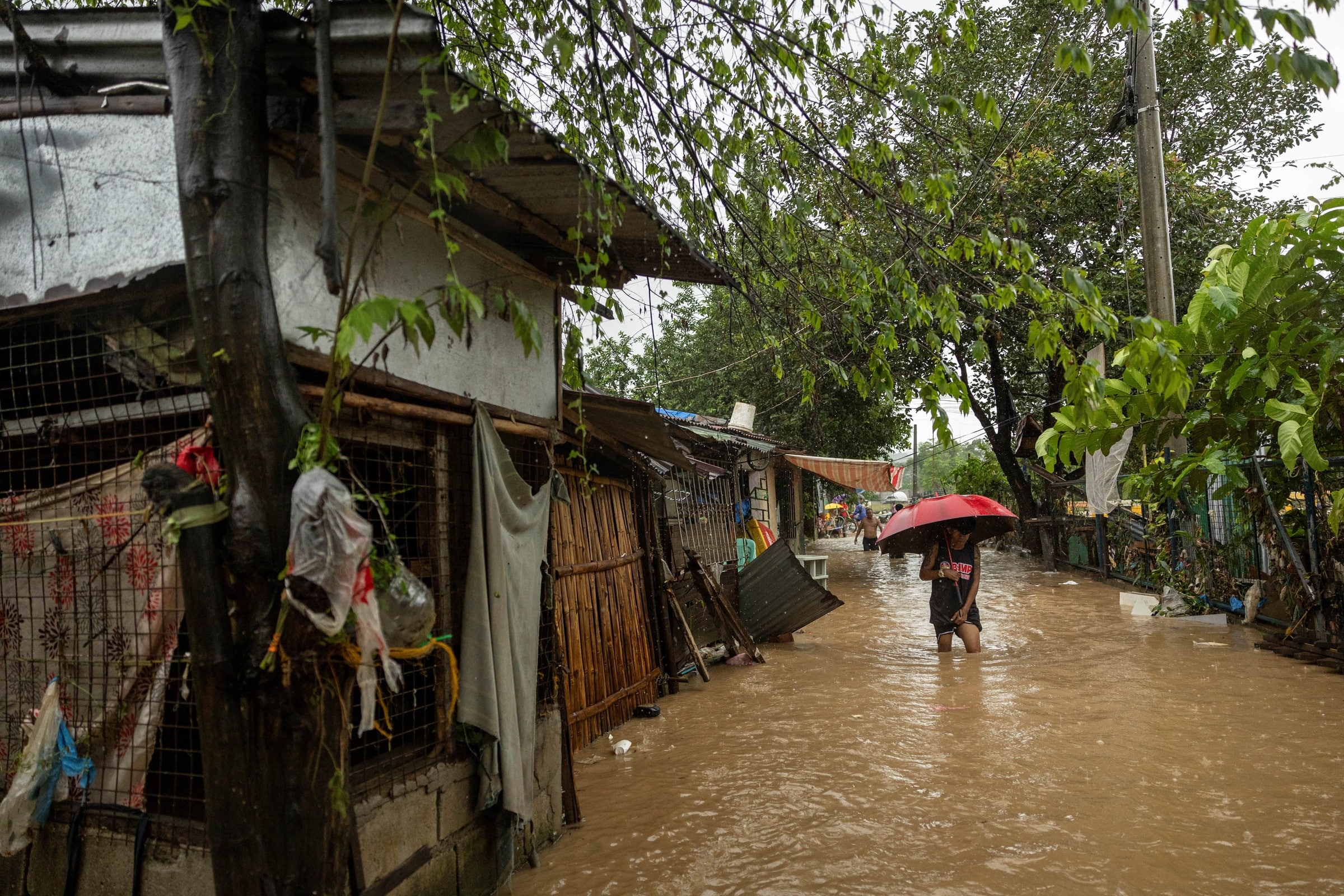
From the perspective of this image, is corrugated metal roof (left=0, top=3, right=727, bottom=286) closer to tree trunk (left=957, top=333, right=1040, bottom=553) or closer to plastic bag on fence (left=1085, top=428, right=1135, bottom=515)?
plastic bag on fence (left=1085, top=428, right=1135, bottom=515)

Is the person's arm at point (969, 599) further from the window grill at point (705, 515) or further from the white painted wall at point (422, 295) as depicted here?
the white painted wall at point (422, 295)

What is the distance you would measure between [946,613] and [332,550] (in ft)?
28.8

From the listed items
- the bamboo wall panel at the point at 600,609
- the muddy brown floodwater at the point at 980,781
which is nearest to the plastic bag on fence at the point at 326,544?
the muddy brown floodwater at the point at 980,781

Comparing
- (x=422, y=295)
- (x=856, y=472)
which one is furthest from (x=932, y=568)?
(x=856, y=472)

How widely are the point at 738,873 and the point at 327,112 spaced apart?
13.2 ft

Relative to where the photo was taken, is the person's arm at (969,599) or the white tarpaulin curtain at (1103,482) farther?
the white tarpaulin curtain at (1103,482)

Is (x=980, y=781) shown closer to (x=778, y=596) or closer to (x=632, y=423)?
(x=632, y=423)

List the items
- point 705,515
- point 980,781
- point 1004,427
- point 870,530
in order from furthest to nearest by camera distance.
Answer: point 870,530, point 1004,427, point 705,515, point 980,781

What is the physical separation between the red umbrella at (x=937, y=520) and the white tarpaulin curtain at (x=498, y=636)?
5.86m

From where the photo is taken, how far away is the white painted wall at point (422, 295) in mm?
3544

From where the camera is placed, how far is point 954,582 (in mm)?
9914

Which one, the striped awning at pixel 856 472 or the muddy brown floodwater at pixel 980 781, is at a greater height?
the striped awning at pixel 856 472

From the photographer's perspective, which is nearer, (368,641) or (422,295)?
(368,641)

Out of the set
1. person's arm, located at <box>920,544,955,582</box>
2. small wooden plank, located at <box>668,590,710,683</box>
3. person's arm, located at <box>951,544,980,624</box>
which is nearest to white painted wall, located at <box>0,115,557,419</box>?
small wooden plank, located at <box>668,590,710,683</box>
